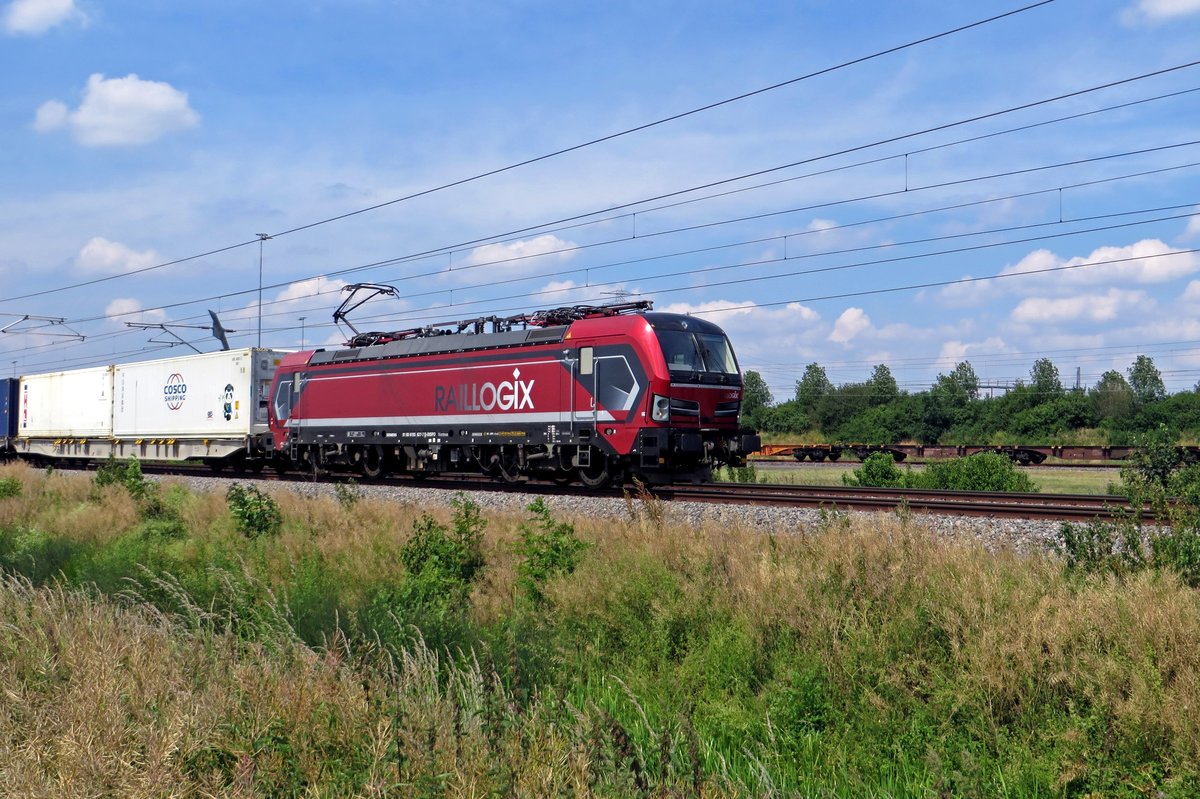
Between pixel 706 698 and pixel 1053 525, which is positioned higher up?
pixel 1053 525

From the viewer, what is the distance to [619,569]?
34.2 feet

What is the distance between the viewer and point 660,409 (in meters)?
18.3

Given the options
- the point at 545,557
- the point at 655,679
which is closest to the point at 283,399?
the point at 545,557

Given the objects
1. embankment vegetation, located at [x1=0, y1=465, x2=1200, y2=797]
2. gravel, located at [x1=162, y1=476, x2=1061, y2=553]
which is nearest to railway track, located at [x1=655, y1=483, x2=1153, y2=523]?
gravel, located at [x1=162, y1=476, x2=1061, y2=553]

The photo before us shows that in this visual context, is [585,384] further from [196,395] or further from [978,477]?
[196,395]

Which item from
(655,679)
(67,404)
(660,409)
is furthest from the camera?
(67,404)

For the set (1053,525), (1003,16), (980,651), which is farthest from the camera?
(1003,16)

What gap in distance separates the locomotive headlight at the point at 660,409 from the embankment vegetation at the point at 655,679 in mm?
6627

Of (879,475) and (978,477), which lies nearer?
(978,477)

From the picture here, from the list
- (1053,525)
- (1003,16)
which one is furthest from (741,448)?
(1003,16)

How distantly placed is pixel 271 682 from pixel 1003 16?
14.9m

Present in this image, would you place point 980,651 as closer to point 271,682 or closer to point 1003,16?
point 271,682

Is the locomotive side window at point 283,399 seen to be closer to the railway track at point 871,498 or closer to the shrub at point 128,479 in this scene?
the shrub at point 128,479

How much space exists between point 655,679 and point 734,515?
600 cm
